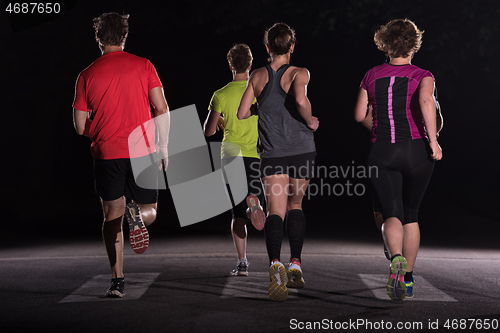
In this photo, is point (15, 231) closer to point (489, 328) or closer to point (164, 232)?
point (164, 232)

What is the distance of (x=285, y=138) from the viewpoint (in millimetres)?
5438

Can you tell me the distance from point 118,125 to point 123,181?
18.4 inches

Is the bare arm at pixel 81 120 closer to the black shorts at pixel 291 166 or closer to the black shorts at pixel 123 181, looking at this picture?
the black shorts at pixel 123 181

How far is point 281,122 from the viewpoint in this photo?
5.45 m

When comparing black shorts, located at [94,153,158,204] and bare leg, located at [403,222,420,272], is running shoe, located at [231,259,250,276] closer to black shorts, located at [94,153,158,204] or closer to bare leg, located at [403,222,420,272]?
black shorts, located at [94,153,158,204]

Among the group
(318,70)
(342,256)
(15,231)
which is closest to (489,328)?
(342,256)

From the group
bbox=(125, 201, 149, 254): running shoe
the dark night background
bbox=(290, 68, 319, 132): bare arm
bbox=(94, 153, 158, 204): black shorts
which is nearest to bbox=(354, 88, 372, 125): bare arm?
bbox=(290, 68, 319, 132): bare arm

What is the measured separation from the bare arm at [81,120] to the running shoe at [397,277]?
274cm

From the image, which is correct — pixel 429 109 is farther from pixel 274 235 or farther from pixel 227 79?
pixel 227 79

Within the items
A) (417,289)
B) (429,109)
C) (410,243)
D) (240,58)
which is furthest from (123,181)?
(417,289)

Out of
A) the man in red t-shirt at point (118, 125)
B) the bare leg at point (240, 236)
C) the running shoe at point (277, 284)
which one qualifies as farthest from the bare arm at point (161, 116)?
the bare leg at point (240, 236)

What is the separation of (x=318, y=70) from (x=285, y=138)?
2609cm

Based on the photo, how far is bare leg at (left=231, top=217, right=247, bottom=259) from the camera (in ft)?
21.6

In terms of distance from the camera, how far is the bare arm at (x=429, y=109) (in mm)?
5047
